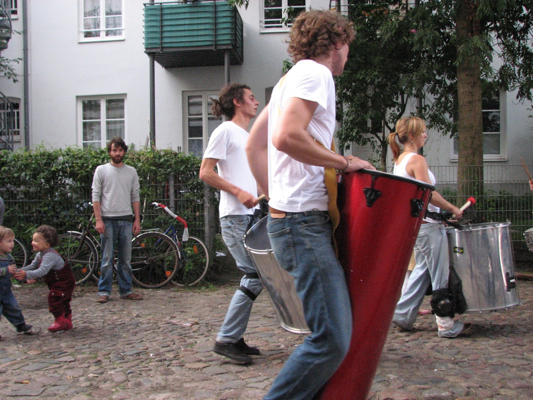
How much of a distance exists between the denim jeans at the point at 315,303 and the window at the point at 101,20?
51.0ft

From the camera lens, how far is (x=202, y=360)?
13.1 feet

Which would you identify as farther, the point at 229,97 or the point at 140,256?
the point at 140,256

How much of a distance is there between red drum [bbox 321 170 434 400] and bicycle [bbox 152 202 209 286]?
5425mm

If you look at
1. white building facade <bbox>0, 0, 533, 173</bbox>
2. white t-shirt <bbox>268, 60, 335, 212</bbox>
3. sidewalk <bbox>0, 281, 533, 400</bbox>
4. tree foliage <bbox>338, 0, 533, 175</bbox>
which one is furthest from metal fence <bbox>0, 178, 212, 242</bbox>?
white building facade <bbox>0, 0, 533, 173</bbox>

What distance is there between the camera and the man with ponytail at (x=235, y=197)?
153 inches

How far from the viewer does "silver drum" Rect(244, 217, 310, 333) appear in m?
2.56

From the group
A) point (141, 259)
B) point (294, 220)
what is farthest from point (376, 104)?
point (294, 220)

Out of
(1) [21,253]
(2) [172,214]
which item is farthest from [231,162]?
(1) [21,253]

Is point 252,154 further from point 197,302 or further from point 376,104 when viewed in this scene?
point 376,104

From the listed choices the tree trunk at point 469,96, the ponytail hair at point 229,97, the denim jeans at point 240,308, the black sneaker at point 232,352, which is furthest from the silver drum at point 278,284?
the tree trunk at point 469,96

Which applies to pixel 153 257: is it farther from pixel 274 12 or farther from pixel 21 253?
pixel 274 12

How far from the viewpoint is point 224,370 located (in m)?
3.74

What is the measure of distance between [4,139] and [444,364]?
1535 cm

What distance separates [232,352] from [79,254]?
4.49 meters
